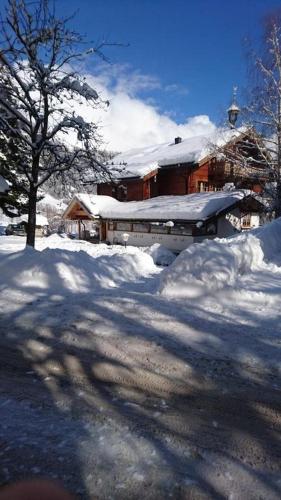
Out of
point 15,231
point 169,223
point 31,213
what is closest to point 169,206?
point 169,223

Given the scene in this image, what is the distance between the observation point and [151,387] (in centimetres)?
338

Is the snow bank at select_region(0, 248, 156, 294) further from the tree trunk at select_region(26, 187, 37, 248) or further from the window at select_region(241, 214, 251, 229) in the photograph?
the window at select_region(241, 214, 251, 229)

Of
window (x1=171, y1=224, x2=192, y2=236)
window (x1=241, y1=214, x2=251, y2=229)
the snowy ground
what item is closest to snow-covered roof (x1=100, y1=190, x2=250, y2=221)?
window (x1=171, y1=224, x2=192, y2=236)

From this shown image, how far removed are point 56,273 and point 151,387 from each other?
15.8ft

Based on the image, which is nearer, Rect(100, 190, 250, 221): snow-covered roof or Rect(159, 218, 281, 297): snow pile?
Rect(159, 218, 281, 297): snow pile

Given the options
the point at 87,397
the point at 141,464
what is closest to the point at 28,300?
the point at 87,397

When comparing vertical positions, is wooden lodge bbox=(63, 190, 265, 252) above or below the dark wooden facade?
below

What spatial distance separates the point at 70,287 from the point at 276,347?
4.55 m

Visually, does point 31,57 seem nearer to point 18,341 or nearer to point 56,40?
point 56,40

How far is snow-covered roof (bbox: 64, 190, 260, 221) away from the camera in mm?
23938

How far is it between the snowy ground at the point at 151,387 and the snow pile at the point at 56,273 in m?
0.54

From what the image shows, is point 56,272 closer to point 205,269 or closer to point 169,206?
point 205,269

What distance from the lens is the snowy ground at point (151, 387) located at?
89.8 inches

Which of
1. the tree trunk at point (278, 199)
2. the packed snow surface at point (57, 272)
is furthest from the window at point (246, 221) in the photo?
the packed snow surface at point (57, 272)
